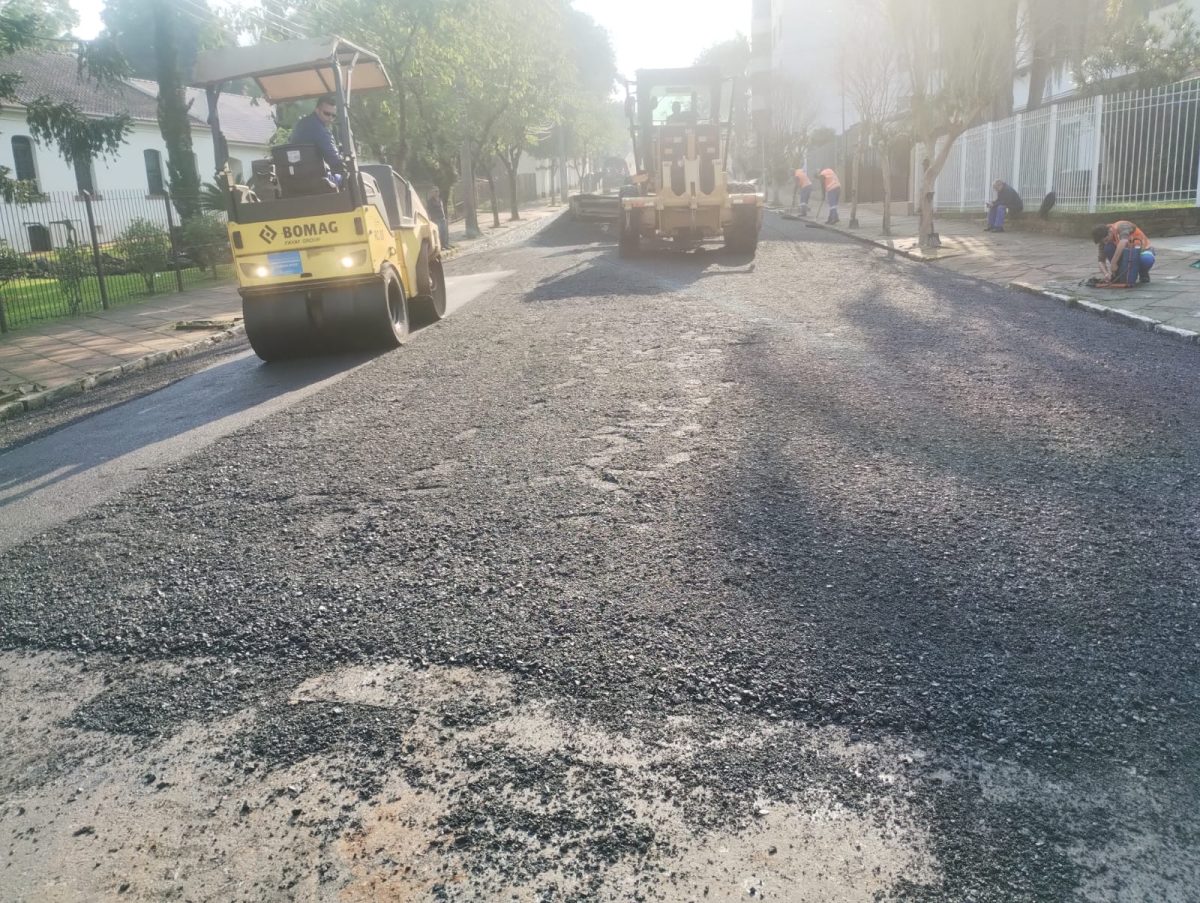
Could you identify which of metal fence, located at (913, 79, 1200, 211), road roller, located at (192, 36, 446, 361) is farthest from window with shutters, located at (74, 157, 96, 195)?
metal fence, located at (913, 79, 1200, 211)

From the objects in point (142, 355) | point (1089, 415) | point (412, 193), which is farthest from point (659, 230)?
point (1089, 415)

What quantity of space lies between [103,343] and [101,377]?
93.3 inches

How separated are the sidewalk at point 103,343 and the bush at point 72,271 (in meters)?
0.50

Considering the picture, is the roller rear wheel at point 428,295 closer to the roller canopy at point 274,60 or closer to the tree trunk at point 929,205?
the roller canopy at point 274,60

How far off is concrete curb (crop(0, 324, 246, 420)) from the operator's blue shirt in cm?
317

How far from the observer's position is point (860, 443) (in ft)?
17.0

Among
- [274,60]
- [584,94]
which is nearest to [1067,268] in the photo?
[274,60]

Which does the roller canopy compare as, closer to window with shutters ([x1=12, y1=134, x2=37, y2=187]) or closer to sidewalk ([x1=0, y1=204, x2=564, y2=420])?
sidewalk ([x1=0, y1=204, x2=564, y2=420])

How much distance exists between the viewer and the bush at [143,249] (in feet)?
53.1

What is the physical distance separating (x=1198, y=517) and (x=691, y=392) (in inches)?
129

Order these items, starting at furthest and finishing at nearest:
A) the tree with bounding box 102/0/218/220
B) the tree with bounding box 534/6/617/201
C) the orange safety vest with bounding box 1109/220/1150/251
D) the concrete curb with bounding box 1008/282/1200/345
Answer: the tree with bounding box 534/6/617/201 < the tree with bounding box 102/0/218/220 < the orange safety vest with bounding box 1109/220/1150/251 < the concrete curb with bounding box 1008/282/1200/345

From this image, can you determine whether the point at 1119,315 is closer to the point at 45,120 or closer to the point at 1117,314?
the point at 1117,314

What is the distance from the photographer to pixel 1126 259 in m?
10.8

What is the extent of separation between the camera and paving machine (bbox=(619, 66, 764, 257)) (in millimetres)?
16172
